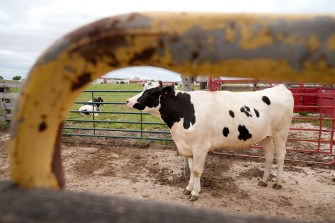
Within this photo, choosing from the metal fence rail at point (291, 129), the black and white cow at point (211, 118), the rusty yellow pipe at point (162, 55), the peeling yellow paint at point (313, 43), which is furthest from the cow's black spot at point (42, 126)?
the metal fence rail at point (291, 129)

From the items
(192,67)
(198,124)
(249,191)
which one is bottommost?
(249,191)

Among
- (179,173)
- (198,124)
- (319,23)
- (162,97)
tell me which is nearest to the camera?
(319,23)

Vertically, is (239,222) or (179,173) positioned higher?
(239,222)

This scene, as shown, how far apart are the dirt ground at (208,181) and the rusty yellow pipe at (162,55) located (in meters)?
3.31

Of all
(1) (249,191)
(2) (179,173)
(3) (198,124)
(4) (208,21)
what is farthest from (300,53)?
(2) (179,173)

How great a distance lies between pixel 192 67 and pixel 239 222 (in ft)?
0.87

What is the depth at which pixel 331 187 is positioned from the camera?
4191 mm

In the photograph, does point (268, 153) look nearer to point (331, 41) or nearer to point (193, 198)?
point (193, 198)

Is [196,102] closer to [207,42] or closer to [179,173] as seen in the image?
[179,173]

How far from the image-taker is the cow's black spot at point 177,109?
3791 millimetres

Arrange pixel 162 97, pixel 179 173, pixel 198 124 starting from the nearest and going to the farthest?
pixel 198 124 < pixel 162 97 < pixel 179 173

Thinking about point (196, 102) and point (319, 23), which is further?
point (196, 102)

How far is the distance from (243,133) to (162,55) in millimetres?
3631

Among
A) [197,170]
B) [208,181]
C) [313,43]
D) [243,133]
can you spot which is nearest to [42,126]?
[313,43]
